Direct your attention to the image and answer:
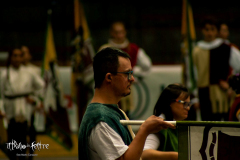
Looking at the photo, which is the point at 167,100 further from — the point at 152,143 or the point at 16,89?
the point at 16,89

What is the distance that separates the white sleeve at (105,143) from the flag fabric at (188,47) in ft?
14.5

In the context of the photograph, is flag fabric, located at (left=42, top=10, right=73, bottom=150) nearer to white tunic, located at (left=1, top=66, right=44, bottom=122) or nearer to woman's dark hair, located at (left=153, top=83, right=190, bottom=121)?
white tunic, located at (left=1, top=66, right=44, bottom=122)

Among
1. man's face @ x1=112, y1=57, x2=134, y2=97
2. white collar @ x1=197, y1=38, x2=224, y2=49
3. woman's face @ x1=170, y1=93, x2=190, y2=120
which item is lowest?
woman's face @ x1=170, y1=93, x2=190, y2=120

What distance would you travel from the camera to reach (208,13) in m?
11.6

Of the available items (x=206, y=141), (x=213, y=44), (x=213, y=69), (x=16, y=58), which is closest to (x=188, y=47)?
(x=213, y=44)

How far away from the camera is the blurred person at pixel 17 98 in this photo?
20.3 ft

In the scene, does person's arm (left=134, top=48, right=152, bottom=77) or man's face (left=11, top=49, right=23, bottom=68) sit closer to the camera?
man's face (left=11, top=49, right=23, bottom=68)

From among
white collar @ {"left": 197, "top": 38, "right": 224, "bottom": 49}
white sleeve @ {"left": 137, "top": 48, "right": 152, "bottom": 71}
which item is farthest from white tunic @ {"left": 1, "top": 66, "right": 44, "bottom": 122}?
white collar @ {"left": 197, "top": 38, "right": 224, "bottom": 49}

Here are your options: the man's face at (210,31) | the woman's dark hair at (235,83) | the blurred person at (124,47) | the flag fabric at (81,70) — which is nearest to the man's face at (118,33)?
the blurred person at (124,47)

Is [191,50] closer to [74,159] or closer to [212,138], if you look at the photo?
[74,159]

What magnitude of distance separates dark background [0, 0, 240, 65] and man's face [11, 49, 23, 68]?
408 centimetres

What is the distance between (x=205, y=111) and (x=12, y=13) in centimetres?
661

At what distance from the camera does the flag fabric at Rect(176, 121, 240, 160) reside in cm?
224

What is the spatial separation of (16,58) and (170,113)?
11.5ft
